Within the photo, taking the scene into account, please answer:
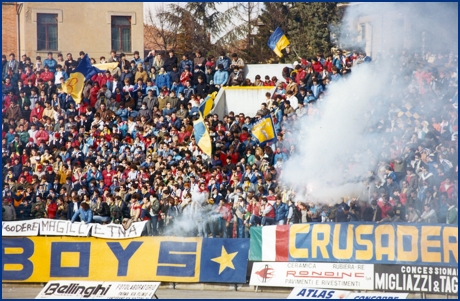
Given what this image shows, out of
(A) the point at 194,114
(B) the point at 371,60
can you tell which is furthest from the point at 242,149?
(B) the point at 371,60

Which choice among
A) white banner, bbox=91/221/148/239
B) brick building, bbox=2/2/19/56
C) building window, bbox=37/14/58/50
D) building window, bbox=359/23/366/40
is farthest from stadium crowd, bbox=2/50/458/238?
brick building, bbox=2/2/19/56

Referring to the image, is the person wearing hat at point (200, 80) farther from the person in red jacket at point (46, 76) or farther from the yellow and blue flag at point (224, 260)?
the yellow and blue flag at point (224, 260)

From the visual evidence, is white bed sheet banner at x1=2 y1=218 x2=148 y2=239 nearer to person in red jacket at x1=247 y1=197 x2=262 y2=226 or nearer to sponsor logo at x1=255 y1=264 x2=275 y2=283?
person in red jacket at x1=247 y1=197 x2=262 y2=226

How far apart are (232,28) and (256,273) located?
82.8 ft

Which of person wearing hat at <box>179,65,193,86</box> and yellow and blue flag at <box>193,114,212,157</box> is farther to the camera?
person wearing hat at <box>179,65,193,86</box>

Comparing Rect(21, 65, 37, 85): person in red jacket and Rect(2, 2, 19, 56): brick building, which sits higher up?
Rect(2, 2, 19, 56): brick building

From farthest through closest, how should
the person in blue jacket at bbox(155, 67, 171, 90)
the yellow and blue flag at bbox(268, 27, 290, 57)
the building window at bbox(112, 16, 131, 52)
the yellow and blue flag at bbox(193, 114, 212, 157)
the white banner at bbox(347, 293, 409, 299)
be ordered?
the building window at bbox(112, 16, 131, 52), the yellow and blue flag at bbox(268, 27, 290, 57), the person in blue jacket at bbox(155, 67, 171, 90), the yellow and blue flag at bbox(193, 114, 212, 157), the white banner at bbox(347, 293, 409, 299)

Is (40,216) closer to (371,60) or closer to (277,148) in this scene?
(277,148)

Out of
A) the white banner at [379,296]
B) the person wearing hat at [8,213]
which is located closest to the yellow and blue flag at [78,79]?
the person wearing hat at [8,213]

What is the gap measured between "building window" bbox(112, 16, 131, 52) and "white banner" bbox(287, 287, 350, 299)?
1948 cm

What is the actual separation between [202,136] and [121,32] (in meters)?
13.3

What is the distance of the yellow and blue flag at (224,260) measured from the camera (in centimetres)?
1716

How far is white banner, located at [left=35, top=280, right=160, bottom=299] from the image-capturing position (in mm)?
16016

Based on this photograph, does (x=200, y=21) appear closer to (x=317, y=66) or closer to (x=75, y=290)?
(x=317, y=66)
